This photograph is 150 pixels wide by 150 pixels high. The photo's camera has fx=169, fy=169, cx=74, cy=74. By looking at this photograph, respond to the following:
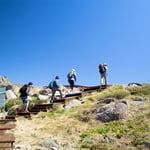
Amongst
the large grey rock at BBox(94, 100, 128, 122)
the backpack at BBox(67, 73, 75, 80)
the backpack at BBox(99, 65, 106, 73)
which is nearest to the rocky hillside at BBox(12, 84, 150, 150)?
the large grey rock at BBox(94, 100, 128, 122)

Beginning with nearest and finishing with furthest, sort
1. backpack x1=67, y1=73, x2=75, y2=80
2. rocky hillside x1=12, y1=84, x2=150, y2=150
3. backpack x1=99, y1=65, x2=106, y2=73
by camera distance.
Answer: rocky hillside x1=12, y1=84, x2=150, y2=150 → backpack x1=67, y1=73, x2=75, y2=80 → backpack x1=99, y1=65, x2=106, y2=73

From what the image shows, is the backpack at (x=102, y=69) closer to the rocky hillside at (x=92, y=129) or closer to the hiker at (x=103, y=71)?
the hiker at (x=103, y=71)

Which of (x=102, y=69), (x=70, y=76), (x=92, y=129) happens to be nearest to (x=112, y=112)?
(x=92, y=129)

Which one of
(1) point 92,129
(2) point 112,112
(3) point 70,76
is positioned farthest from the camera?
(3) point 70,76

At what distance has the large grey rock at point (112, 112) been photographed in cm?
764

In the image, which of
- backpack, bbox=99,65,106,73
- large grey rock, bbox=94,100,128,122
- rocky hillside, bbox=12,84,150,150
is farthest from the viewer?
backpack, bbox=99,65,106,73

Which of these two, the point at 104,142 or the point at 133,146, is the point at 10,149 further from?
the point at 133,146

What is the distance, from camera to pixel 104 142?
19.0ft

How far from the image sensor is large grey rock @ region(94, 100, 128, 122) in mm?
7637

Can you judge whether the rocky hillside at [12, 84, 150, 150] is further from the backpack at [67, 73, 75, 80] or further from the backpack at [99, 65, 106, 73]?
the backpack at [99, 65, 106, 73]

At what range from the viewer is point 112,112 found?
7762 mm

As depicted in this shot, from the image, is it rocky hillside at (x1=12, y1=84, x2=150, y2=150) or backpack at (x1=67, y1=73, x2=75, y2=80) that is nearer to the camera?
rocky hillside at (x1=12, y1=84, x2=150, y2=150)

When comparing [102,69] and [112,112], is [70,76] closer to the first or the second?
[102,69]

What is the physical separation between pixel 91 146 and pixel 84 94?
818cm
